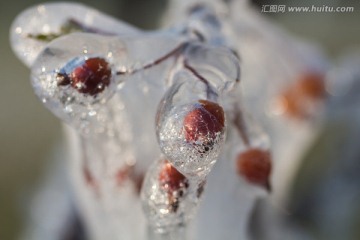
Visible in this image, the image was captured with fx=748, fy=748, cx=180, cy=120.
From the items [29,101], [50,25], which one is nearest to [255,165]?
[50,25]

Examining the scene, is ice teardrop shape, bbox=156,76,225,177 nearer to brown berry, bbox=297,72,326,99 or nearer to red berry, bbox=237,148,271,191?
red berry, bbox=237,148,271,191

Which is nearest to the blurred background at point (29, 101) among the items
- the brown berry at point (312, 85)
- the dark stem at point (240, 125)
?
the brown berry at point (312, 85)

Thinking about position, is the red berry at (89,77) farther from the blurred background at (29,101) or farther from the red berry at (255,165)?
the blurred background at (29,101)

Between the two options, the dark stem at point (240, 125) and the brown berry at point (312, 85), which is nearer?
the dark stem at point (240, 125)

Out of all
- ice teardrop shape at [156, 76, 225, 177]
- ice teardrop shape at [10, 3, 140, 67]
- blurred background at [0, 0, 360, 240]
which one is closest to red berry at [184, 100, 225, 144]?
ice teardrop shape at [156, 76, 225, 177]

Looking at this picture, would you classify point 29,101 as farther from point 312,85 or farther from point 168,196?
point 168,196

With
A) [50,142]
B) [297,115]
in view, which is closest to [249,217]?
[297,115]

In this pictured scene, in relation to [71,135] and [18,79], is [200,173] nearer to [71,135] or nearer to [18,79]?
[71,135]
